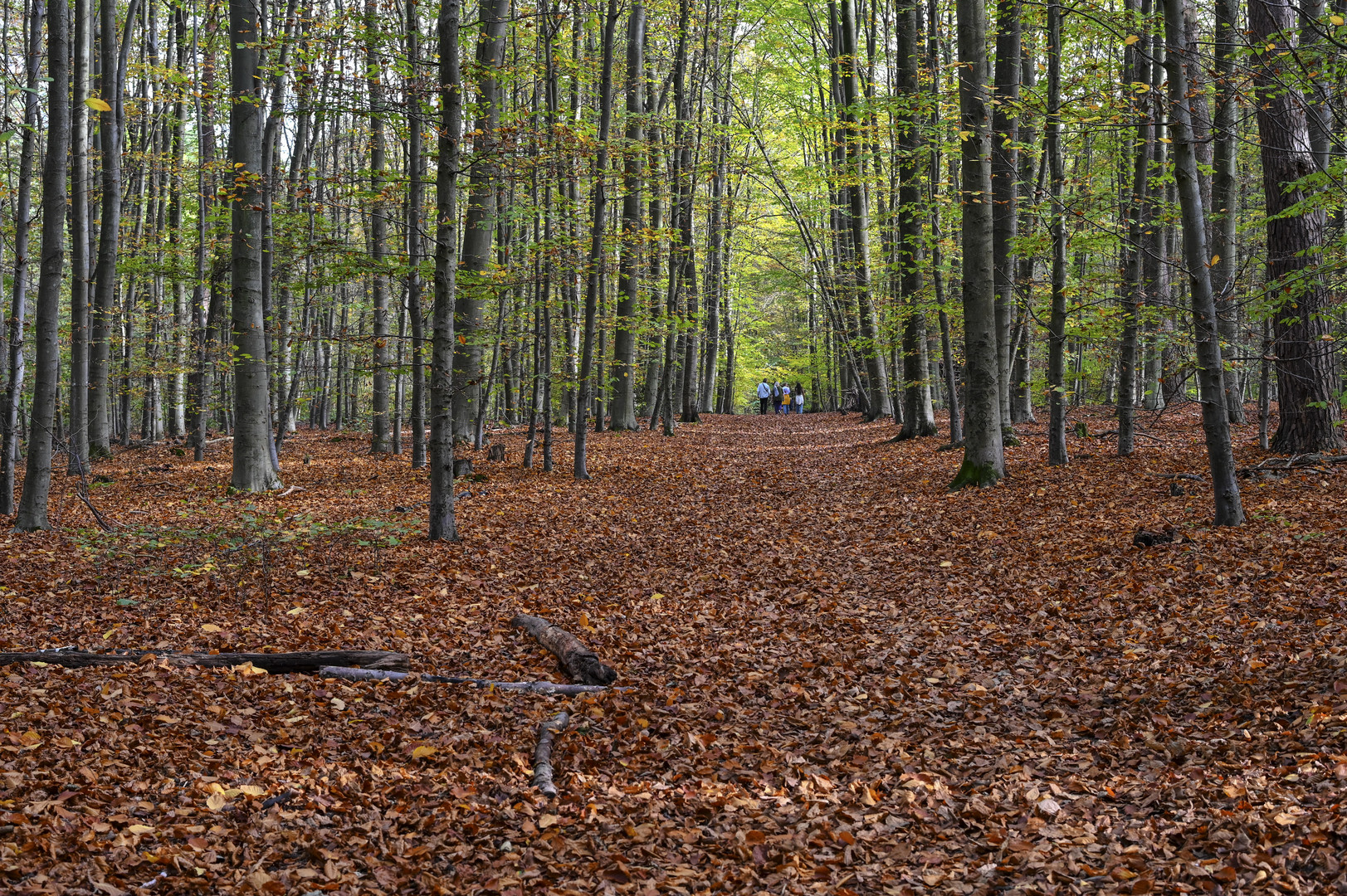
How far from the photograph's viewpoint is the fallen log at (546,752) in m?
4.31

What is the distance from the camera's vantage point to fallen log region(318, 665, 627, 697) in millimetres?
5648

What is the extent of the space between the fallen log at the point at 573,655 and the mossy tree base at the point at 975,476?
7.02 metres

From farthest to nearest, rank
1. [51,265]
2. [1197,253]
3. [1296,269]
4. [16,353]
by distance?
[1296,269], [16,353], [51,265], [1197,253]

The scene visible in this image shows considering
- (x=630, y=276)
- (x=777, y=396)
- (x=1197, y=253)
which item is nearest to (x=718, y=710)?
(x=1197, y=253)

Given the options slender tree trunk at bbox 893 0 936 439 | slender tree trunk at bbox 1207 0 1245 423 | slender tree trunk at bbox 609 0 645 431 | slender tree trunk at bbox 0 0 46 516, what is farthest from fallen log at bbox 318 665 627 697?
slender tree trunk at bbox 609 0 645 431

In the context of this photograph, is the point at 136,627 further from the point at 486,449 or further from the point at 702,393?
the point at 702,393

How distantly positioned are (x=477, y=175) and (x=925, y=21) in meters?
13.4

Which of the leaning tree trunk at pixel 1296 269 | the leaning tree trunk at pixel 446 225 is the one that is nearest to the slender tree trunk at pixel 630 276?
the leaning tree trunk at pixel 446 225

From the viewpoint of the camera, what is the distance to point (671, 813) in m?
4.11

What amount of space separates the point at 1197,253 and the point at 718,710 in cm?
576

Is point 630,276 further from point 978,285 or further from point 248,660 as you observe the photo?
point 248,660

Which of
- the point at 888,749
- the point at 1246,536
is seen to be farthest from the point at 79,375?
the point at 1246,536

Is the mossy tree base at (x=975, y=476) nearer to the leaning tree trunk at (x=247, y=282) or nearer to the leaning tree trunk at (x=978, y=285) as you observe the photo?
the leaning tree trunk at (x=978, y=285)

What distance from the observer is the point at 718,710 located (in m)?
5.41
